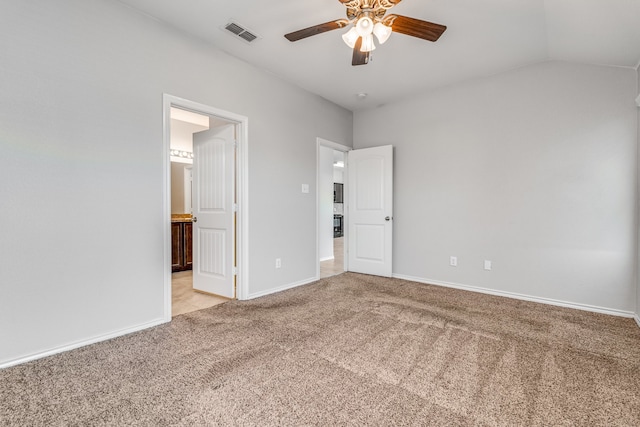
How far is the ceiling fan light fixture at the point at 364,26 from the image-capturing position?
197 centimetres

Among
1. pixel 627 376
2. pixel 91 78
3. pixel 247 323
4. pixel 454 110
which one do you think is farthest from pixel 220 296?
pixel 454 110

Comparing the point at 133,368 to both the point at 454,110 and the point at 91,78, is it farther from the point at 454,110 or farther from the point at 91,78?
the point at 454,110

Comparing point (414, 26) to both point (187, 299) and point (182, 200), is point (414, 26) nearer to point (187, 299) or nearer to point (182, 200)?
point (187, 299)

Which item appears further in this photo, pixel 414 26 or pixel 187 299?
pixel 187 299

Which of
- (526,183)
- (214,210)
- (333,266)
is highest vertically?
(526,183)

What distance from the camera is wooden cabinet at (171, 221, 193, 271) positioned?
4.81 metres

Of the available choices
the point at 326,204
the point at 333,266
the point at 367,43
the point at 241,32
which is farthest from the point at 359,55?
the point at 326,204

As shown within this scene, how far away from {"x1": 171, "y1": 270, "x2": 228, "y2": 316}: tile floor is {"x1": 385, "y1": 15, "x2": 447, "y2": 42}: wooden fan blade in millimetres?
3079

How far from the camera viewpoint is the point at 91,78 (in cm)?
224

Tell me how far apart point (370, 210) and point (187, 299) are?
2799mm

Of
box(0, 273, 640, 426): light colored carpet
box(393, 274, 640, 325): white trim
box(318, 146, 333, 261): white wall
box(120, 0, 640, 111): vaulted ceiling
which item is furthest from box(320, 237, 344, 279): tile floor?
box(120, 0, 640, 111): vaulted ceiling

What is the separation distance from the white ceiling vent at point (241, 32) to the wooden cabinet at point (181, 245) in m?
3.07

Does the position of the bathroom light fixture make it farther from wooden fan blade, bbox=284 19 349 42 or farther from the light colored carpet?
wooden fan blade, bbox=284 19 349 42

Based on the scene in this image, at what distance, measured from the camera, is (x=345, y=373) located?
1846 mm
